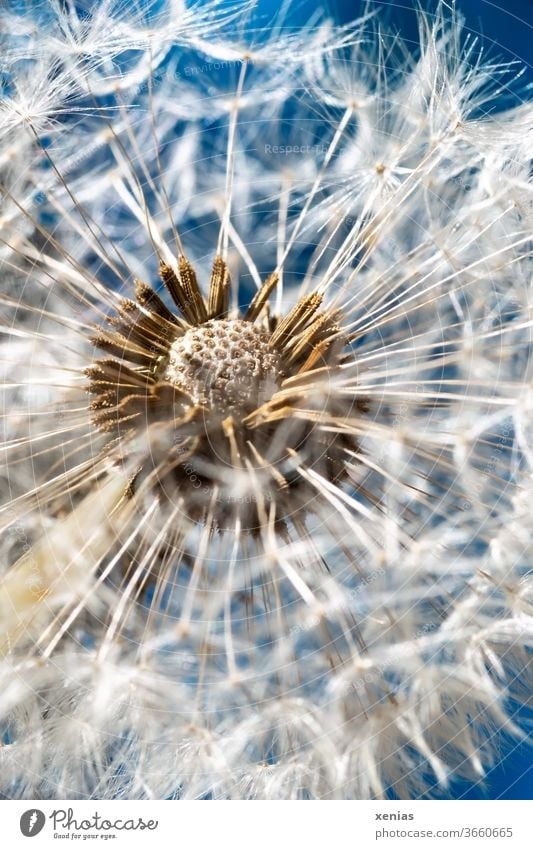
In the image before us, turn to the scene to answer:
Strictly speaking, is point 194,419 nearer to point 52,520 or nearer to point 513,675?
point 52,520

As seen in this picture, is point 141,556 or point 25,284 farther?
point 25,284

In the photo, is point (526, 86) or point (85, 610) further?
point (526, 86)

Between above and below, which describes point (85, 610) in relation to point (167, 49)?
below

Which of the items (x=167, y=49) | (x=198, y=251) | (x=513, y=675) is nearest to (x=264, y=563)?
Result: (x=513, y=675)

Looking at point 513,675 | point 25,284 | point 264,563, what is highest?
point 25,284

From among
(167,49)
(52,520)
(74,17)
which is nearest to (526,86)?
(167,49)
